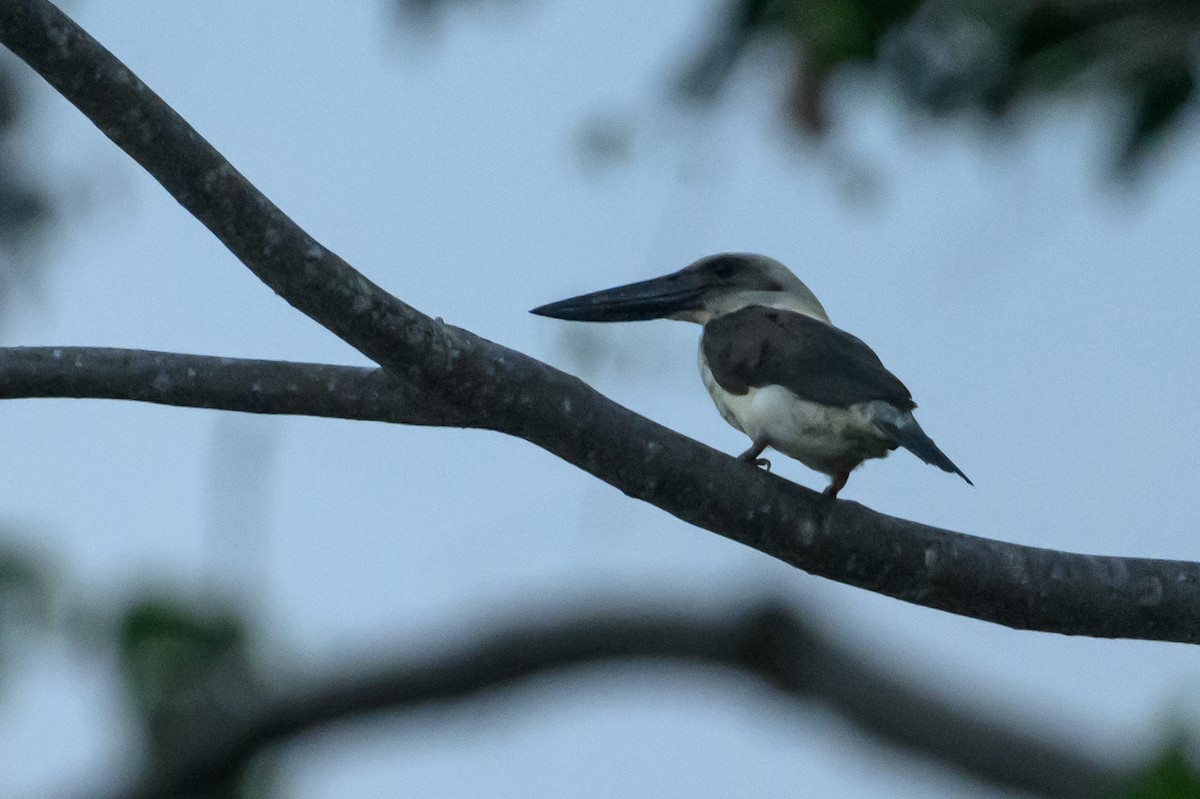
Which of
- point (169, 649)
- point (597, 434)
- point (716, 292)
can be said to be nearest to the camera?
point (597, 434)

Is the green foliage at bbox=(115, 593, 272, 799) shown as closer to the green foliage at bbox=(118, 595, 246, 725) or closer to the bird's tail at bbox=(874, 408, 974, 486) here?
the green foliage at bbox=(118, 595, 246, 725)

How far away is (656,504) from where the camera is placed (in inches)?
101

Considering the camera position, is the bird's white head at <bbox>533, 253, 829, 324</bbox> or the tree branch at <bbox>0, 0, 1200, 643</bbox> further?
the bird's white head at <bbox>533, 253, 829, 324</bbox>

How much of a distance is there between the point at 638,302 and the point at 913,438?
43.0 inches

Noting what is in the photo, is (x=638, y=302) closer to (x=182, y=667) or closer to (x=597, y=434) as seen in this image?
(x=597, y=434)

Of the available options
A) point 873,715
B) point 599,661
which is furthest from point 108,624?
point 873,715

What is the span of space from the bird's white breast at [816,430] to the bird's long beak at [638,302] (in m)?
0.59

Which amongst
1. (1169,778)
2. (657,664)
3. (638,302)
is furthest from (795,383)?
(657,664)

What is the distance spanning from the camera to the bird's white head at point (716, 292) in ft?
12.8

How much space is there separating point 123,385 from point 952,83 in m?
3.47

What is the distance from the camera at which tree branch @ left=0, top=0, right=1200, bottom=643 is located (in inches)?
84.7

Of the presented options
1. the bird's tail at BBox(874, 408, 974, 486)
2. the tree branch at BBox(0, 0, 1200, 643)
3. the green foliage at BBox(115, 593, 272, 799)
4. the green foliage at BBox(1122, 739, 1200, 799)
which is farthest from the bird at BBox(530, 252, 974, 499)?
the green foliage at BBox(115, 593, 272, 799)

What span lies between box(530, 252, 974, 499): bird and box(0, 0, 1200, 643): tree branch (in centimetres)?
19

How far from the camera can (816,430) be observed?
10.3 feet
